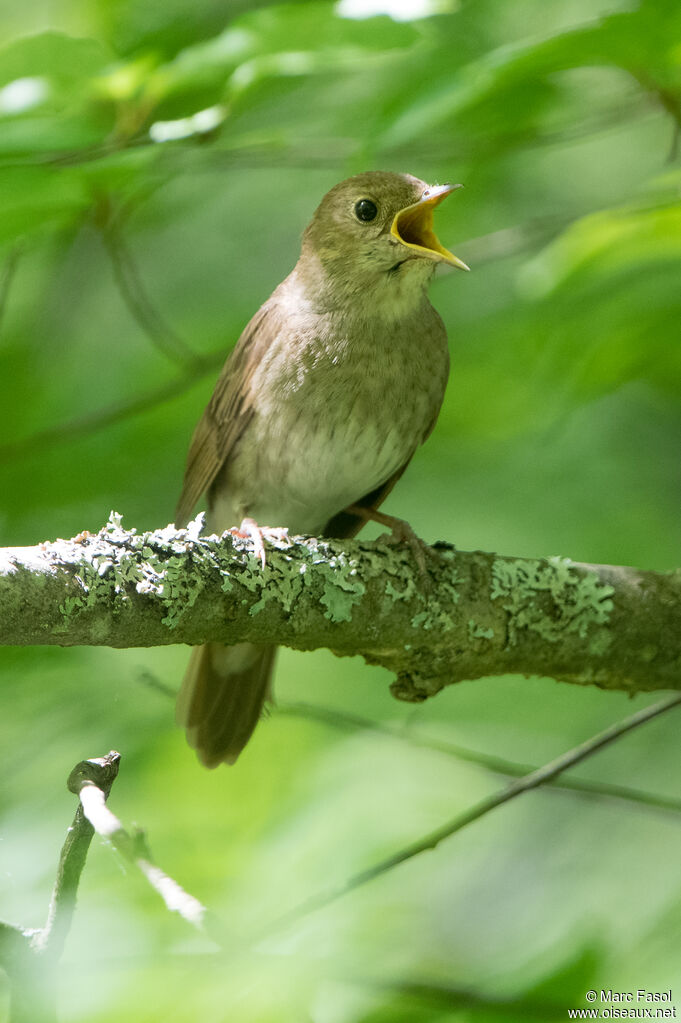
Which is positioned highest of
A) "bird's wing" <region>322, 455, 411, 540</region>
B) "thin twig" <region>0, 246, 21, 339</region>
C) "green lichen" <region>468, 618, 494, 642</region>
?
"thin twig" <region>0, 246, 21, 339</region>

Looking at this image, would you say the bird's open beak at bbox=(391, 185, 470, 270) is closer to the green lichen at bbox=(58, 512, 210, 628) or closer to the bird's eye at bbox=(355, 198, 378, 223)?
the bird's eye at bbox=(355, 198, 378, 223)

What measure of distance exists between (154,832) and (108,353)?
2324mm

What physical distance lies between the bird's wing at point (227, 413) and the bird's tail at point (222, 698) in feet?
1.79

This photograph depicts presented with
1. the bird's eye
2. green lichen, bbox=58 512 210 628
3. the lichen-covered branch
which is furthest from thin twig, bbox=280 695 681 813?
the bird's eye

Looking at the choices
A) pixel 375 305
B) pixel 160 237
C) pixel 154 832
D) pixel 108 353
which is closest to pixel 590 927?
pixel 154 832

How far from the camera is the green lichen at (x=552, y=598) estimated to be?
3297 mm

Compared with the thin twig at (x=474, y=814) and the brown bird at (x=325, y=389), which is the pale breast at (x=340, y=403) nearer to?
the brown bird at (x=325, y=389)

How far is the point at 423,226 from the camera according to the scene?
3.84 m

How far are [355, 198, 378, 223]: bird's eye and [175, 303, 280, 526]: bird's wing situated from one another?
17.9 inches

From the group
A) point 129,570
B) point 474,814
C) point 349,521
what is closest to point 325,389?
point 349,521

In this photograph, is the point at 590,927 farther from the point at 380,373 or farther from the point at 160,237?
the point at 160,237

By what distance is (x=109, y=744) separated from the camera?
3.97 meters

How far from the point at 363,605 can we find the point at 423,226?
150 centimetres

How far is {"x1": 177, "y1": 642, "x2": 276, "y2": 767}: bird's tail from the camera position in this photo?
4055 mm
